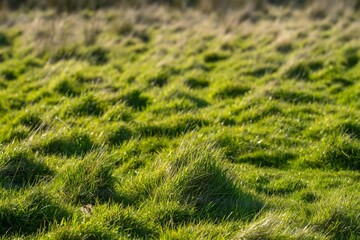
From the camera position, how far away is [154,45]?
11211mm

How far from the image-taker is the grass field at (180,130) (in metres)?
4.38

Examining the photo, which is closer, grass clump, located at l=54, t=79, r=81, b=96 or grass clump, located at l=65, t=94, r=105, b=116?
grass clump, located at l=65, t=94, r=105, b=116

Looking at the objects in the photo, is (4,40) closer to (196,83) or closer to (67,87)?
(67,87)

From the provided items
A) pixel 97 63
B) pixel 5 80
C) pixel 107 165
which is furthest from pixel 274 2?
pixel 107 165

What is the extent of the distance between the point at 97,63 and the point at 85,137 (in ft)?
13.5

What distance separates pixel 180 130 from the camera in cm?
673

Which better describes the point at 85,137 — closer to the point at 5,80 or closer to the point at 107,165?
the point at 107,165

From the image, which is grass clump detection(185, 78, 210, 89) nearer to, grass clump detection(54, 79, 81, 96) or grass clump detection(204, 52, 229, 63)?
grass clump detection(204, 52, 229, 63)

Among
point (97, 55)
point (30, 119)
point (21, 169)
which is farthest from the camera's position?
point (97, 55)

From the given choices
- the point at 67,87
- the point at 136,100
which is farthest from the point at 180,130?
the point at 67,87

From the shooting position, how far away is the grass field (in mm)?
4383

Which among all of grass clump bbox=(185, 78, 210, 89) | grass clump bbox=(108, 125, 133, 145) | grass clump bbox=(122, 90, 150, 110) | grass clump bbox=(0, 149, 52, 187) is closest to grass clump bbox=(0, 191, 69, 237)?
grass clump bbox=(0, 149, 52, 187)

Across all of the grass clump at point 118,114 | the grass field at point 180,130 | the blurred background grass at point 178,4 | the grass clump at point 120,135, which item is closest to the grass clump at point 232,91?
the grass field at point 180,130

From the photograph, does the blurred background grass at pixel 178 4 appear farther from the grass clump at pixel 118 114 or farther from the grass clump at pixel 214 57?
the grass clump at pixel 118 114
